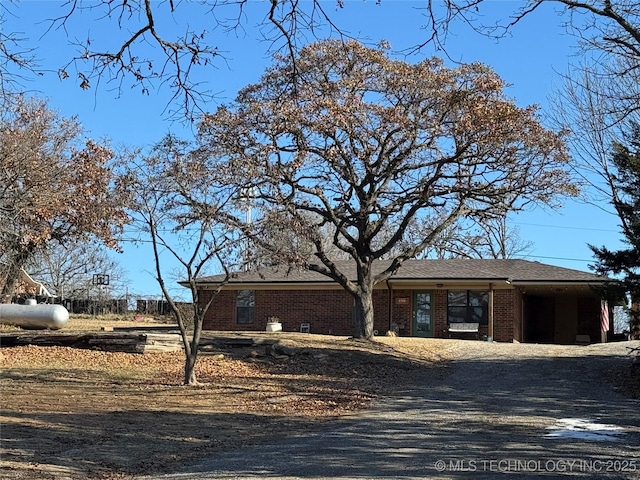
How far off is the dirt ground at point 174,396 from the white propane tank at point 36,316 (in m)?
1.72

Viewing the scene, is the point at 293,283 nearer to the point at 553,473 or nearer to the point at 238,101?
→ the point at 238,101

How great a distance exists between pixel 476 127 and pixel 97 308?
27845 millimetres

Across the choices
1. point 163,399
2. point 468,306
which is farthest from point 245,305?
point 163,399

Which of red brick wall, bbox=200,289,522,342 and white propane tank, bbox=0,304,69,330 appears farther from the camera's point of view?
red brick wall, bbox=200,289,522,342

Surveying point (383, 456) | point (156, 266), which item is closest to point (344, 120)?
point (156, 266)

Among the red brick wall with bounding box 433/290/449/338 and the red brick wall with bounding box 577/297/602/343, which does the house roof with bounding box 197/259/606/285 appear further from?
the red brick wall with bounding box 577/297/602/343

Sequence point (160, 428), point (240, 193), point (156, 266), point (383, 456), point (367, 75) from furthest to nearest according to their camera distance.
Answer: point (367, 75), point (240, 193), point (156, 266), point (160, 428), point (383, 456)

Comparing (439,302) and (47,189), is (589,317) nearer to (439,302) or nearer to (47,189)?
(439,302)

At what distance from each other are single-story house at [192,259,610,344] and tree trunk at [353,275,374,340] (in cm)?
704

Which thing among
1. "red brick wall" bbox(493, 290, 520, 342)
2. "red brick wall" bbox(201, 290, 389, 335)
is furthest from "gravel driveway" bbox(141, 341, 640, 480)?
"red brick wall" bbox(201, 290, 389, 335)

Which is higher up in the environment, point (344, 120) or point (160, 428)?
point (344, 120)

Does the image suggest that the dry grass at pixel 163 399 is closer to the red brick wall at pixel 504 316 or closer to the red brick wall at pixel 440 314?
the red brick wall at pixel 440 314

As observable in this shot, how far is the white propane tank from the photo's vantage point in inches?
831

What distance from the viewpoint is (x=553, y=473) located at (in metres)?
7.20
